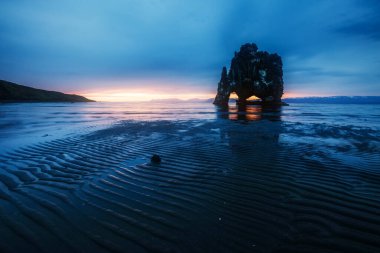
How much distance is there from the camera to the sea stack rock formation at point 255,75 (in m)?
85.8

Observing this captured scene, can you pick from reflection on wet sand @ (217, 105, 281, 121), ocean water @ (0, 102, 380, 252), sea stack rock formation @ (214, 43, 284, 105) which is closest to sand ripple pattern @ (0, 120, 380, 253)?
ocean water @ (0, 102, 380, 252)

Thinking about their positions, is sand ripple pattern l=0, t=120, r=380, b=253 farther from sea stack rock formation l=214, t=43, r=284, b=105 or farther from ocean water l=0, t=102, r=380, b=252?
sea stack rock formation l=214, t=43, r=284, b=105

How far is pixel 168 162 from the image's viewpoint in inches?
303

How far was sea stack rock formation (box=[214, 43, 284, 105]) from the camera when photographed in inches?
3378

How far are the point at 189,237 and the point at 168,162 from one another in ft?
14.7

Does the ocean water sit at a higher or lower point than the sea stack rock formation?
lower

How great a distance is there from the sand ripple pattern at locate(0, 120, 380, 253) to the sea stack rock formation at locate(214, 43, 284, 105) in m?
82.9

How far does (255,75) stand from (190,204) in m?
88.6

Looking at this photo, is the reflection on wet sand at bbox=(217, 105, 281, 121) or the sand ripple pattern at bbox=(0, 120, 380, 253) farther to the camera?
the reflection on wet sand at bbox=(217, 105, 281, 121)

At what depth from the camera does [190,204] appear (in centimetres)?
445

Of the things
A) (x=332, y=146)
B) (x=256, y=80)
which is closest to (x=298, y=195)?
(x=332, y=146)

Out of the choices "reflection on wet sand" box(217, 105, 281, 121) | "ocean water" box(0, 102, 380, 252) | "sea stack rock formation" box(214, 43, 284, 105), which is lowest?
"reflection on wet sand" box(217, 105, 281, 121)

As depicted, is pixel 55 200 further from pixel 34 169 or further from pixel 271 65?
pixel 271 65

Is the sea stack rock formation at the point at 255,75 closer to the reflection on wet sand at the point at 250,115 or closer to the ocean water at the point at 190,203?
the reflection on wet sand at the point at 250,115
